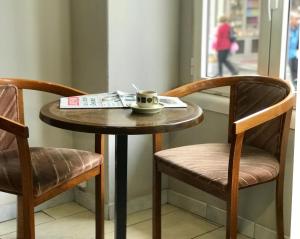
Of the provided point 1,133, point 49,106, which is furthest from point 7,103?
point 49,106

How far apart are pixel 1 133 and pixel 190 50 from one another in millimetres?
1134

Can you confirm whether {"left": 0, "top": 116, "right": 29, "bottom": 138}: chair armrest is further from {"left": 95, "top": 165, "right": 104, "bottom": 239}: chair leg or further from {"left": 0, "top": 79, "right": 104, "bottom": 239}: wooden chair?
{"left": 95, "top": 165, "right": 104, "bottom": 239}: chair leg

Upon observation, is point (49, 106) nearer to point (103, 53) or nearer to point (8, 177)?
point (8, 177)

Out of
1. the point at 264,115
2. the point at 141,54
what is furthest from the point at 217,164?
the point at 141,54

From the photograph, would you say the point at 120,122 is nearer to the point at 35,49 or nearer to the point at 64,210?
the point at 35,49

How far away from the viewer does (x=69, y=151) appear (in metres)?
2.13

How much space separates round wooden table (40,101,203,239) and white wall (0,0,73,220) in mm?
663

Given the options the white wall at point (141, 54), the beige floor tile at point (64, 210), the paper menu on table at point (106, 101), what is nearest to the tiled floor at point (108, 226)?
the beige floor tile at point (64, 210)

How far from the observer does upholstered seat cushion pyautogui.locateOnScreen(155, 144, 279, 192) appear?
194cm

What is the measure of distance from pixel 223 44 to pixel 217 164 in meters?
0.89

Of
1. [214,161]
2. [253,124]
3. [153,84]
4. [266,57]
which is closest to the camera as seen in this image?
[253,124]

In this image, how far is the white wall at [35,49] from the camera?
8.16 feet

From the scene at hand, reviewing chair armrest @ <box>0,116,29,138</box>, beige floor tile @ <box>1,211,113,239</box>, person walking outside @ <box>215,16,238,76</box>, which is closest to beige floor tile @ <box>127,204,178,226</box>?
beige floor tile @ <box>1,211,113,239</box>

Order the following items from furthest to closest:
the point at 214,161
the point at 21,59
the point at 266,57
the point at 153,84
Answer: the point at 153,84, the point at 21,59, the point at 266,57, the point at 214,161
